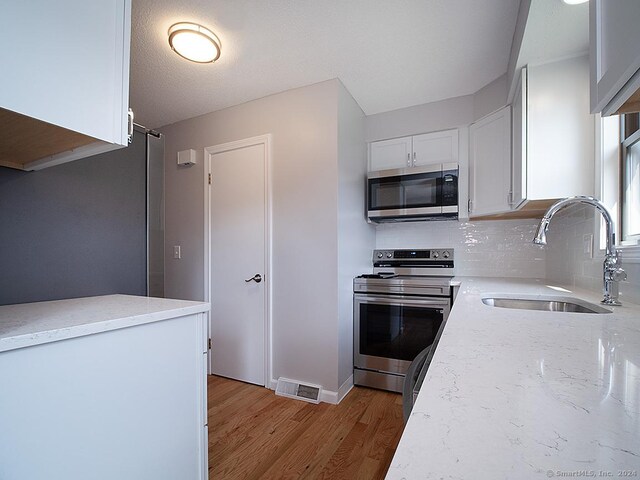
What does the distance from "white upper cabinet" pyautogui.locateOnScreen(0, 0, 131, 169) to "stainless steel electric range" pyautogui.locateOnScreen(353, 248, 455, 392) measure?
1990 mm

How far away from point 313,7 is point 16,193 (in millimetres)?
1679

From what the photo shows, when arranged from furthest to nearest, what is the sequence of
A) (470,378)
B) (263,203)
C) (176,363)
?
(263,203), (176,363), (470,378)

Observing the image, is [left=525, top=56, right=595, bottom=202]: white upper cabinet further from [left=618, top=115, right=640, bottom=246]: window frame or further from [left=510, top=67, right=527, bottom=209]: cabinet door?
[left=618, top=115, right=640, bottom=246]: window frame

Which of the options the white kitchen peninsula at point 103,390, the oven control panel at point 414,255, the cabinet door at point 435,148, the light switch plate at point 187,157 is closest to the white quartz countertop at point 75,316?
the white kitchen peninsula at point 103,390

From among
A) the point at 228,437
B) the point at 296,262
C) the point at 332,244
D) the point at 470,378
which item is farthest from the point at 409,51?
the point at 228,437

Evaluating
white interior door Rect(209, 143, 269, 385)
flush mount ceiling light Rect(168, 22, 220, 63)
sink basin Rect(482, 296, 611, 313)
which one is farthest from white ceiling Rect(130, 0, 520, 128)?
sink basin Rect(482, 296, 611, 313)

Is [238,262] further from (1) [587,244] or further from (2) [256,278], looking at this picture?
(1) [587,244]

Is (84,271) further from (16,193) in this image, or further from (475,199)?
(475,199)

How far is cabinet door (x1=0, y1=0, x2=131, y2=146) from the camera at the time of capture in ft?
2.31

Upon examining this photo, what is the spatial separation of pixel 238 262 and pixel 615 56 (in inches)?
97.0

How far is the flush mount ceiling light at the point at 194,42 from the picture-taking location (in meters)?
1.73

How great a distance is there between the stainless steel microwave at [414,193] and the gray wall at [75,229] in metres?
1.85

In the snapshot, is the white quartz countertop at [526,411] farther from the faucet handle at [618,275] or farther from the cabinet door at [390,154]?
the cabinet door at [390,154]

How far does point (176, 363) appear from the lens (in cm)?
111
